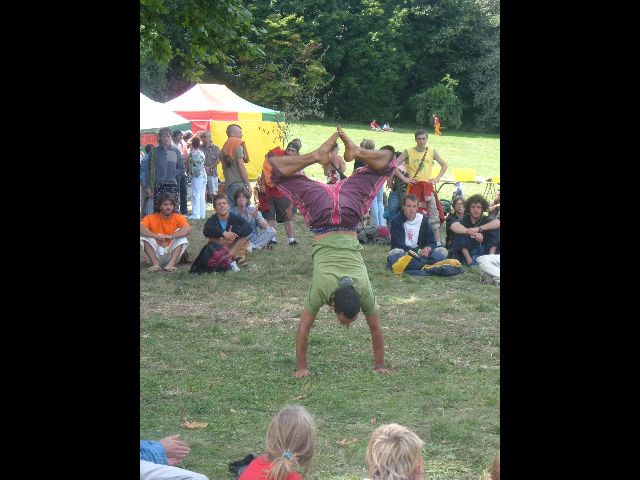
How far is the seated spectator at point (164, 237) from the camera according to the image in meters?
10.9

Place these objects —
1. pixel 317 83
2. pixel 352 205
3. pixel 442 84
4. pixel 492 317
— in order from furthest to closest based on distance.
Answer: pixel 442 84 < pixel 317 83 < pixel 492 317 < pixel 352 205

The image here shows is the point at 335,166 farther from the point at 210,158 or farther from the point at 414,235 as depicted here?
the point at 210,158

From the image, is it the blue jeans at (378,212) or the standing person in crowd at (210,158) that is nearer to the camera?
the blue jeans at (378,212)

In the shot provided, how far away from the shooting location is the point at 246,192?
40.8ft

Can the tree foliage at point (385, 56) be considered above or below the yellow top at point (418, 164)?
above

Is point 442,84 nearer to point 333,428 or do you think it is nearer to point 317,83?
point 317,83

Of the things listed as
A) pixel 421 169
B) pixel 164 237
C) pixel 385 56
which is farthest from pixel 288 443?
pixel 385 56

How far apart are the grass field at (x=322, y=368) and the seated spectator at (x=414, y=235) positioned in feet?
1.39

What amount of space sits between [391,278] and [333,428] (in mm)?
5022

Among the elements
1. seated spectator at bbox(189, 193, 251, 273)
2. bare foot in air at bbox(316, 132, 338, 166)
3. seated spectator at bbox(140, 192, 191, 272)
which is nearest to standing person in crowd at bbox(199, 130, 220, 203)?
seated spectator at bbox(140, 192, 191, 272)

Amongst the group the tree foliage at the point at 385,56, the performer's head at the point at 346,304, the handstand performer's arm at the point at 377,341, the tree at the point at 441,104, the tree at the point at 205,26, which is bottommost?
the handstand performer's arm at the point at 377,341

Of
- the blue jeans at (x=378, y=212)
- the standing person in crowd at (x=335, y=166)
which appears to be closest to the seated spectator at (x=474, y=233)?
the standing person in crowd at (x=335, y=166)

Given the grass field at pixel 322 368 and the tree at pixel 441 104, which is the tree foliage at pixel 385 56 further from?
the grass field at pixel 322 368
